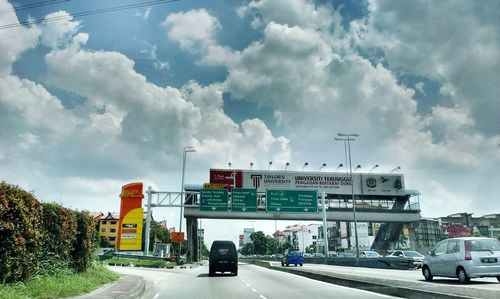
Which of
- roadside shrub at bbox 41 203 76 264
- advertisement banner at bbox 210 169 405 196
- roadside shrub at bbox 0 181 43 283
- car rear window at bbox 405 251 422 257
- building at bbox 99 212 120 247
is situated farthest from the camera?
building at bbox 99 212 120 247

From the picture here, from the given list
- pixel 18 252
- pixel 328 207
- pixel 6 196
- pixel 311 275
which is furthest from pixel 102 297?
pixel 328 207

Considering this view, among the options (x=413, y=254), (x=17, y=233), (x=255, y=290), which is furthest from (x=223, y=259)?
(x=413, y=254)

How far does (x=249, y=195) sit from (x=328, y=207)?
46.7 ft

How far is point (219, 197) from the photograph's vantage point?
48.8m

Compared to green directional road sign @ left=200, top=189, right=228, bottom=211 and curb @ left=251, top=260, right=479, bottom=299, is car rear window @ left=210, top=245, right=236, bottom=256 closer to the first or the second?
curb @ left=251, top=260, right=479, bottom=299

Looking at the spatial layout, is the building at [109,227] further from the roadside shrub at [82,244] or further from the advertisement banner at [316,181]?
the roadside shrub at [82,244]

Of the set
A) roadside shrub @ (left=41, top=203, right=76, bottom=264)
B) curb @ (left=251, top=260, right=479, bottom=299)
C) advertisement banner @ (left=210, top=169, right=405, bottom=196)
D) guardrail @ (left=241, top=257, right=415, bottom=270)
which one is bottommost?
guardrail @ (left=241, top=257, right=415, bottom=270)

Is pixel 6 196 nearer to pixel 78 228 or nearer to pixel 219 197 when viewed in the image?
pixel 78 228

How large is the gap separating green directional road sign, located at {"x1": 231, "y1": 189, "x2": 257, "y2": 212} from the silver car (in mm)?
33433

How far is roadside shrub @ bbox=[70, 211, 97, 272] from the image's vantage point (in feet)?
58.6

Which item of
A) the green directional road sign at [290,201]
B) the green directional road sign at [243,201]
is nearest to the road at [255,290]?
the green directional road sign at [243,201]

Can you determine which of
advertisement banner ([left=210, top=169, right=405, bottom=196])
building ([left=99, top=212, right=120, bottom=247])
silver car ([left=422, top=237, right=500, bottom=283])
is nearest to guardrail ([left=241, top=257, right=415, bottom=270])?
advertisement banner ([left=210, top=169, right=405, bottom=196])

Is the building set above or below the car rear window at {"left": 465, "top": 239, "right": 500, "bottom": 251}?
above

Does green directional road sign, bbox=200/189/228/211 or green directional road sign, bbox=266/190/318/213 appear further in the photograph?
green directional road sign, bbox=266/190/318/213
